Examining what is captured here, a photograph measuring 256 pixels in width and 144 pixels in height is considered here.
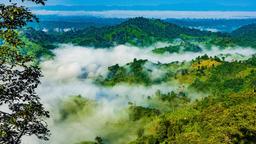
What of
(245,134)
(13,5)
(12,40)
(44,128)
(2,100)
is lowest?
(245,134)

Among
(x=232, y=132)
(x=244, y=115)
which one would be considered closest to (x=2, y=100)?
(x=232, y=132)

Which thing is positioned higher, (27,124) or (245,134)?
(27,124)

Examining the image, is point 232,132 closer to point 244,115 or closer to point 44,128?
point 244,115

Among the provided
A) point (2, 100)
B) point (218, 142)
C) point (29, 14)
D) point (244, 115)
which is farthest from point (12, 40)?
point (244, 115)

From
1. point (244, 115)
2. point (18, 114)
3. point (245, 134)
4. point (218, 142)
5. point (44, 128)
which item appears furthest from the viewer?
point (244, 115)

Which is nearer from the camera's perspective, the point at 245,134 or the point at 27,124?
the point at 27,124

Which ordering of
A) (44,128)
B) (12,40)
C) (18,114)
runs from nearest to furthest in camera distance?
1. (12,40)
2. (18,114)
3. (44,128)
